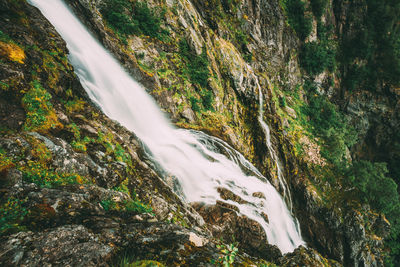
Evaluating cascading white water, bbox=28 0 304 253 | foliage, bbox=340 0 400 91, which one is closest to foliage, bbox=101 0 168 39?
cascading white water, bbox=28 0 304 253

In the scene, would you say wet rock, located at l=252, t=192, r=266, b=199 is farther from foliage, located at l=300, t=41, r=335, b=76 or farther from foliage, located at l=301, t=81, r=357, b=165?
foliage, located at l=300, t=41, r=335, b=76

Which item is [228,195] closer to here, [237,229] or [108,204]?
[237,229]

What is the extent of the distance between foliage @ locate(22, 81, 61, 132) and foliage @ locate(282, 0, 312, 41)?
26.3m

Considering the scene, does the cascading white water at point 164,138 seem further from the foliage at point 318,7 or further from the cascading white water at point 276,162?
the foliage at point 318,7

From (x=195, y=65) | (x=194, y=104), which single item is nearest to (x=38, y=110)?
(x=194, y=104)

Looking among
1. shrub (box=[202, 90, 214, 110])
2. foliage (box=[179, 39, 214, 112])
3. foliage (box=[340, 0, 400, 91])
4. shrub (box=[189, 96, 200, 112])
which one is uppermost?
foliage (box=[340, 0, 400, 91])

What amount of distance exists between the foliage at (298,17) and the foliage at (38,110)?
86.4 feet

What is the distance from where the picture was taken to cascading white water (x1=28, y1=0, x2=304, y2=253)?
7.78 m

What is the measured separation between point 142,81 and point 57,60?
4.56 meters

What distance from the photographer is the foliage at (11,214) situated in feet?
6.95

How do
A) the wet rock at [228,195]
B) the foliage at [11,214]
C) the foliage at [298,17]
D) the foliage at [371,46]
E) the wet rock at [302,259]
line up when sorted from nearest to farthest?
the foliage at [11,214] → the wet rock at [302,259] → the wet rock at [228,195] → the foliage at [298,17] → the foliage at [371,46]

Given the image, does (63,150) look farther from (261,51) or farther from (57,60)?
(261,51)

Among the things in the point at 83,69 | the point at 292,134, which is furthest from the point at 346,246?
the point at 83,69

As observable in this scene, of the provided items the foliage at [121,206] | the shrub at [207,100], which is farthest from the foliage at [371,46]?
the foliage at [121,206]
